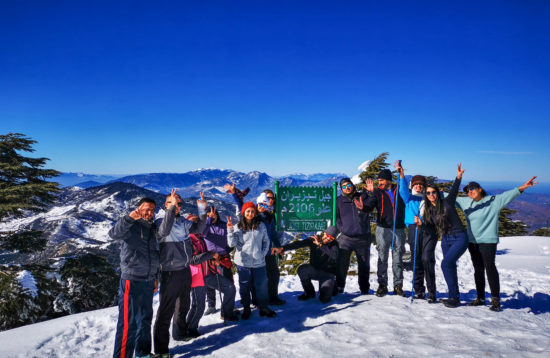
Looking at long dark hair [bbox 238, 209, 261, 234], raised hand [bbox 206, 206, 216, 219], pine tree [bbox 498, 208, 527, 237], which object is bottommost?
pine tree [bbox 498, 208, 527, 237]

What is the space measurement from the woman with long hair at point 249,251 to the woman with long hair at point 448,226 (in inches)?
121

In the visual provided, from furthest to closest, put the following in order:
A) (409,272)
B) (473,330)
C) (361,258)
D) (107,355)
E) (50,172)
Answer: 1. (50,172)
2. (409,272)
3. (361,258)
4. (107,355)
5. (473,330)

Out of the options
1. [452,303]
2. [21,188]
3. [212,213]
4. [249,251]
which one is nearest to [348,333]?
[249,251]

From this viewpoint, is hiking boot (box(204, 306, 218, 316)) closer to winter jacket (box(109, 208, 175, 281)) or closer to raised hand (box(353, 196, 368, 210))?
winter jacket (box(109, 208, 175, 281))

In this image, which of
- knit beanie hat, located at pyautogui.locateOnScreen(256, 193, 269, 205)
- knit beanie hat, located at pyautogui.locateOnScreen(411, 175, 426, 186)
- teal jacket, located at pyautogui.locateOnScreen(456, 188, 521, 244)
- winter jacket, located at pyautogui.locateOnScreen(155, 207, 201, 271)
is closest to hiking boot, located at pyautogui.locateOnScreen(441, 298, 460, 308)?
teal jacket, located at pyautogui.locateOnScreen(456, 188, 521, 244)

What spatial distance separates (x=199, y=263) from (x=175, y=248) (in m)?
0.65

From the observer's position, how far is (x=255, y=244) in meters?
5.21

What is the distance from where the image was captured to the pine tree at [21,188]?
1144cm

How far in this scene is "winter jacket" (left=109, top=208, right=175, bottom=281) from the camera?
12.2 ft

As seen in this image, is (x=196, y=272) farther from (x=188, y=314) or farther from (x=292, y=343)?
(x=292, y=343)

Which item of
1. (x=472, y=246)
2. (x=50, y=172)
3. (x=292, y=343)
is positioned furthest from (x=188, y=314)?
(x=50, y=172)

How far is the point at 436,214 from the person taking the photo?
529cm

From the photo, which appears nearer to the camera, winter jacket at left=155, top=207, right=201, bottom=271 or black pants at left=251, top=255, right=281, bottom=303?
winter jacket at left=155, top=207, right=201, bottom=271

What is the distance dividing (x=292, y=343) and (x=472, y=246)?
12.4 feet
